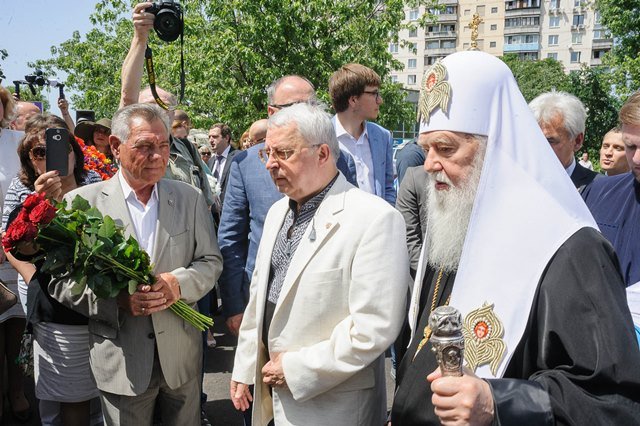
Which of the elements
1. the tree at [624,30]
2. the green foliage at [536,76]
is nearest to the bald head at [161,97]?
the tree at [624,30]

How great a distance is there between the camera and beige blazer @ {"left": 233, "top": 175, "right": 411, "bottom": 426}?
2355 millimetres

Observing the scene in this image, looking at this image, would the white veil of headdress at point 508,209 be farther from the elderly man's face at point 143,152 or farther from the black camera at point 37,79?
the black camera at point 37,79

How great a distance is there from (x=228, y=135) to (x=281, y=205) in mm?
6896

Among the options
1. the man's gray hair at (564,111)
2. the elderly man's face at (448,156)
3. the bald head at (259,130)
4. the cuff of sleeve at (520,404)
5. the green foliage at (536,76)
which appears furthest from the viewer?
the green foliage at (536,76)

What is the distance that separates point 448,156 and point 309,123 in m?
0.84

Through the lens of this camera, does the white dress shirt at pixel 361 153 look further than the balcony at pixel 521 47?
No

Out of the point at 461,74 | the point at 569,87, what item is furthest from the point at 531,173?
the point at 569,87

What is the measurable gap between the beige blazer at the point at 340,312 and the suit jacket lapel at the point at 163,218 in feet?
2.87

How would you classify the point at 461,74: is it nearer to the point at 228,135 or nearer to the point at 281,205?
the point at 281,205

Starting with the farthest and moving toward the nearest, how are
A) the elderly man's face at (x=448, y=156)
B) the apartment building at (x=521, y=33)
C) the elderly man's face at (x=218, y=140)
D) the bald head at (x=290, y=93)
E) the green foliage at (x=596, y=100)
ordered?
the apartment building at (x=521, y=33), the green foliage at (x=596, y=100), the elderly man's face at (x=218, y=140), the bald head at (x=290, y=93), the elderly man's face at (x=448, y=156)

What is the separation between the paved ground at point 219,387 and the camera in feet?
14.5

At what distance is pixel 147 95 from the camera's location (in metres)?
4.32

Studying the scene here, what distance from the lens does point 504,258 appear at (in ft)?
5.52

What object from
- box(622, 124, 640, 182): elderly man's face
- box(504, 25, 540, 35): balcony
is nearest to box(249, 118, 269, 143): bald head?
A: box(622, 124, 640, 182): elderly man's face
